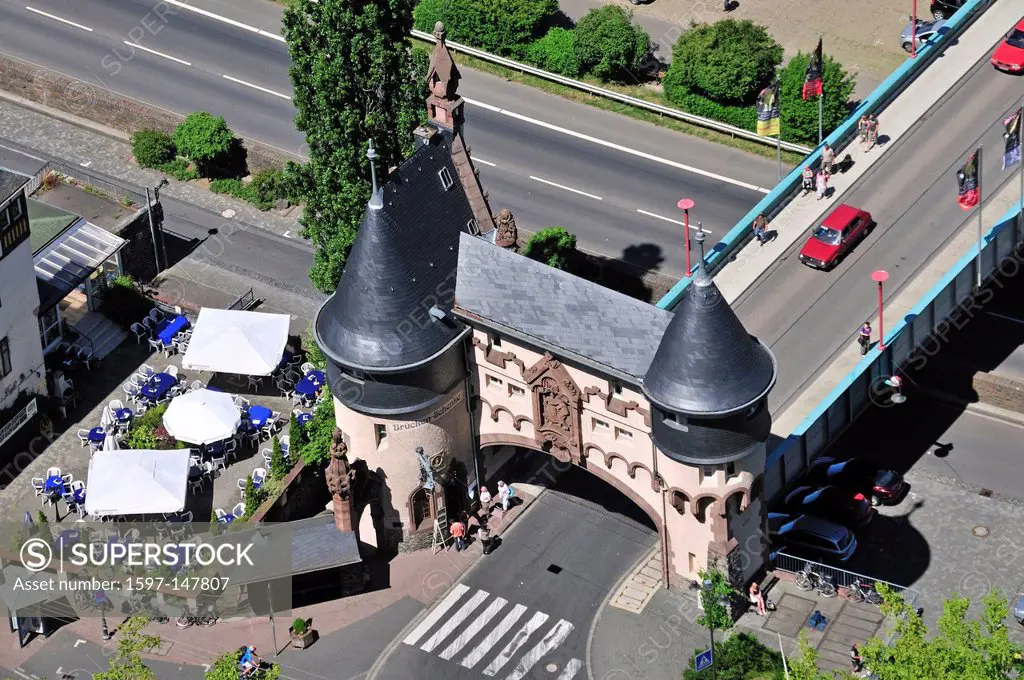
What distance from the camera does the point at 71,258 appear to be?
11512 centimetres

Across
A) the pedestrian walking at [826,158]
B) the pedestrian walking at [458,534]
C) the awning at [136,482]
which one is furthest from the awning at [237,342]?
the pedestrian walking at [826,158]

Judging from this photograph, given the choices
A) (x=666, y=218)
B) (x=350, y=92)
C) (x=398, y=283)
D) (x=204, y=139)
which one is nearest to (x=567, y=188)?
(x=666, y=218)

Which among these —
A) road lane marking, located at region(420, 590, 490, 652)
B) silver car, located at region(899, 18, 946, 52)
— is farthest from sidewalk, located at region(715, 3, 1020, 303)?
road lane marking, located at region(420, 590, 490, 652)

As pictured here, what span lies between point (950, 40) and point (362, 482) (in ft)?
140

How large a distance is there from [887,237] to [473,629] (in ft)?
93.6

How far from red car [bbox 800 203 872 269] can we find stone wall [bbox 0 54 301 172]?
35.3 metres

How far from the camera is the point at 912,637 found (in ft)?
277

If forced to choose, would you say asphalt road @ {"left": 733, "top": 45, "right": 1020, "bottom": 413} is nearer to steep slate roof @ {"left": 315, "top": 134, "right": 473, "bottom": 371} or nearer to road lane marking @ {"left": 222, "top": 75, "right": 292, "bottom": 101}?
steep slate roof @ {"left": 315, "top": 134, "right": 473, "bottom": 371}

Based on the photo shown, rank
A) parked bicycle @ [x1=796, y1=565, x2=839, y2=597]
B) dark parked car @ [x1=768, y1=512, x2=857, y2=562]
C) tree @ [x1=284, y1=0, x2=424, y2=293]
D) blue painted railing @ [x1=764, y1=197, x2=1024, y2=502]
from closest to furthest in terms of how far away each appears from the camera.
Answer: parked bicycle @ [x1=796, y1=565, x2=839, y2=597] < blue painted railing @ [x1=764, y1=197, x2=1024, y2=502] < dark parked car @ [x1=768, y1=512, x2=857, y2=562] < tree @ [x1=284, y1=0, x2=424, y2=293]

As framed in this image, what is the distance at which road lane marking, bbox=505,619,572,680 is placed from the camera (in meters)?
96.2

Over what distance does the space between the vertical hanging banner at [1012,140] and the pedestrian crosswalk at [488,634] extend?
30953 millimetres

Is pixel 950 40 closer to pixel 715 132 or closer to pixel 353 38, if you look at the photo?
pixel 715 132

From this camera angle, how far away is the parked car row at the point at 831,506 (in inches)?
3939

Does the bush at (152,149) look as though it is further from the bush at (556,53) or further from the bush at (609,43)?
the bush at (609,43)
